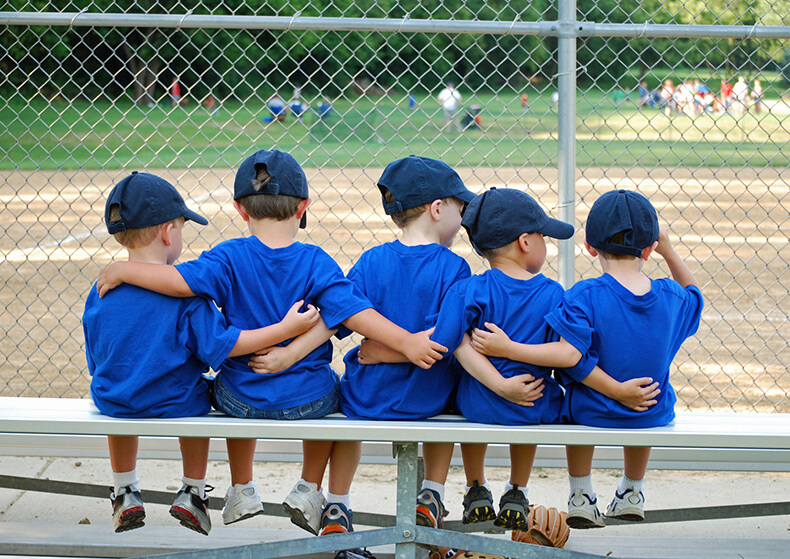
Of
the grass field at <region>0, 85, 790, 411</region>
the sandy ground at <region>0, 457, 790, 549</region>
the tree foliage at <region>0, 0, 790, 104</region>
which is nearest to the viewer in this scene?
the sandy ground at <region>0, 457, 790, 549</region>

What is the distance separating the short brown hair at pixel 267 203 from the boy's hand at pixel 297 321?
0.98 ft

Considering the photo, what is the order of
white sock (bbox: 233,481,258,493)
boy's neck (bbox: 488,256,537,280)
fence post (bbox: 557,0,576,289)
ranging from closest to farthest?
1. boy's neck (bbox: 488,256,537,280)
2. white sock (bbox: 233,481,258,493)
3. fence post (bbox: 557,0,576,289)

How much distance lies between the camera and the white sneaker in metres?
2.68

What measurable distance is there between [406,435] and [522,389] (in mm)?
373

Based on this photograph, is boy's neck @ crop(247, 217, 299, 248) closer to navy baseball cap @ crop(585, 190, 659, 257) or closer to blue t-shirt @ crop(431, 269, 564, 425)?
blue t-shirt @ crop(431, 269, 564, 425)

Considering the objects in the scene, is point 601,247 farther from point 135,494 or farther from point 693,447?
point 135,494

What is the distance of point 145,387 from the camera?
2.54 metres

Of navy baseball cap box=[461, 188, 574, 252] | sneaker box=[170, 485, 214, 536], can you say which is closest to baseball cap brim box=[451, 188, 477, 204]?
navy baseball cap box=[461, 188, 574, 252]

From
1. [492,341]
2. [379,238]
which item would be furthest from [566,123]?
[379,238]

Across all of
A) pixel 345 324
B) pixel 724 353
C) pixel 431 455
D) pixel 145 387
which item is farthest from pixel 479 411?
pixel 724 353

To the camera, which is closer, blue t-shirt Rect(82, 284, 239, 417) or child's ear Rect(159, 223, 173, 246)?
blue t-shirt Rect(82, 284, 239, 417)

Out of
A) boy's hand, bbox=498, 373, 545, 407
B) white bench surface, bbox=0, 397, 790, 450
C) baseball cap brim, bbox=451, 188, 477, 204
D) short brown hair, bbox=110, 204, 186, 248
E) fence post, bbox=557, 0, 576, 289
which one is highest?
fence post, bbox=557, 0, 576, 289

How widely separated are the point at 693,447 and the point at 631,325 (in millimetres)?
396

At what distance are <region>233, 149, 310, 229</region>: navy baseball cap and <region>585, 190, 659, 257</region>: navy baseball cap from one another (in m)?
0.90
